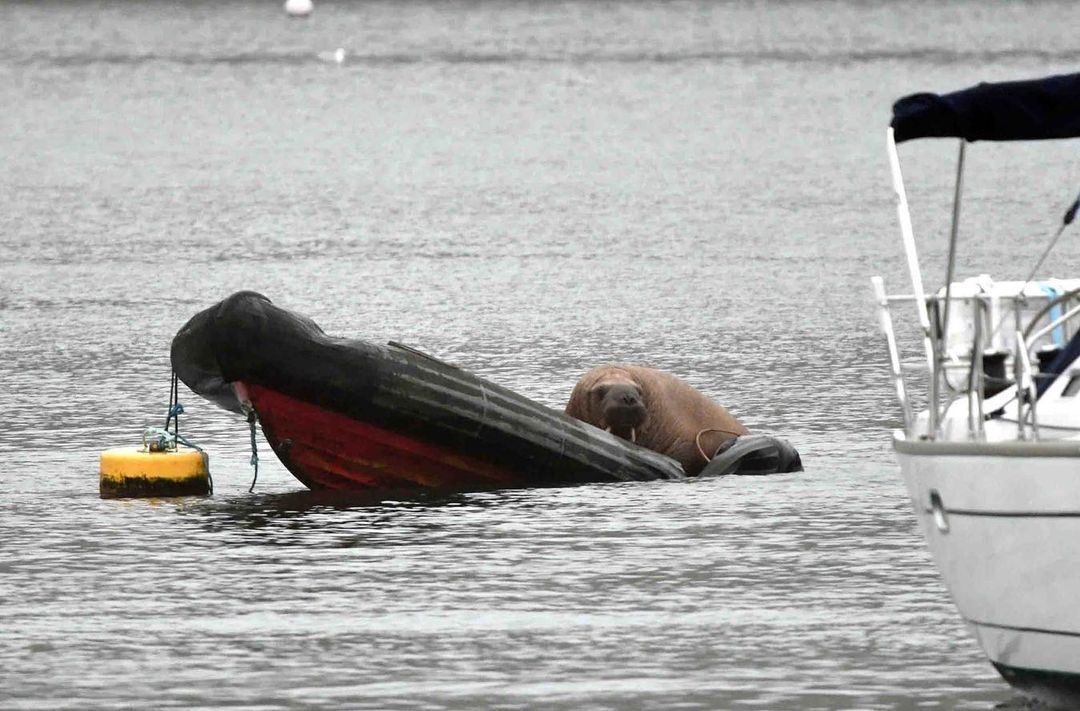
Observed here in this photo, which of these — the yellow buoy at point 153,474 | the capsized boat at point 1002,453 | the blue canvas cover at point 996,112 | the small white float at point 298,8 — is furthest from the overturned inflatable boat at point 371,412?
the small white float at point 298,8

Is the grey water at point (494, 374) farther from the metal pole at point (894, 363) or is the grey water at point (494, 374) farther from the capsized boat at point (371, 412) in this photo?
the metal pole at point (894, 363)

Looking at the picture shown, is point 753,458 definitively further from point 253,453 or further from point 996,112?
point 996,112

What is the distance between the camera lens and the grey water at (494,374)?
11703 mm

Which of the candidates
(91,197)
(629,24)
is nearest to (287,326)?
(91,197)

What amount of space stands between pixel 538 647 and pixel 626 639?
0.42 metres

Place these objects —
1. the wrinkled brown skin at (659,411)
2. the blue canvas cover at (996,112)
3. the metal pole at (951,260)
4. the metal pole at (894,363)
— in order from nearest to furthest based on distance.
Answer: the metal pole at (951,260) < the metal pole at (894,363) < the blue canvas cover at (996,112) < the wrinkled brown skin at (659,411)

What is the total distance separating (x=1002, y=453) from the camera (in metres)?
10.0

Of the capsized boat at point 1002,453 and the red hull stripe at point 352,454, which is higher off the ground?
the capsized boat at point 1002,453

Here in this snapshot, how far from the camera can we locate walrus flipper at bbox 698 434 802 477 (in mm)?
16453

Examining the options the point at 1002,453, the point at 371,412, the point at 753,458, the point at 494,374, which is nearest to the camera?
the point at 1002,453

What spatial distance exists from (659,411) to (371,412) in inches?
76.3

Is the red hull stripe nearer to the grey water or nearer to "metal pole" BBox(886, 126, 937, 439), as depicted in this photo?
the grey water

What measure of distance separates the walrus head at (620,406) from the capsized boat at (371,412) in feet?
0.82

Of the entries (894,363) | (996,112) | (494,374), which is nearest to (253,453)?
(494,374)
